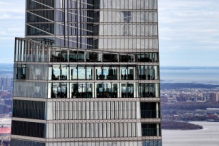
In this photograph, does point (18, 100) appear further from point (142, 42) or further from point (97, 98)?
point (142, 42)

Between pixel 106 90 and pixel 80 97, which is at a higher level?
pixel 106 90

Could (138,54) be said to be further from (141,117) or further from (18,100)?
(18,100)

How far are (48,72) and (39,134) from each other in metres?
9.10

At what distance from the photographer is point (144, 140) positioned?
112875 millimetres

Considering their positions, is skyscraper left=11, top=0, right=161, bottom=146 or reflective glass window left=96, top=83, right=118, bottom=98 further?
reflective glass window left=96, top=83, right=118, bottom=98

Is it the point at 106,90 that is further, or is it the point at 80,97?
the point at 106,90

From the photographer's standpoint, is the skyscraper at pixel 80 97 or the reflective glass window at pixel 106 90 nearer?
the skyscraper at pixel 80 97

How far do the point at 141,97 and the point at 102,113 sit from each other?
9099 millimetres

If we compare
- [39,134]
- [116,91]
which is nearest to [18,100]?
[39,134]

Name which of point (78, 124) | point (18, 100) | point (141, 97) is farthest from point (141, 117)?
point (18, 100)

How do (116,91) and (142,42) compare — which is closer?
(116,91)

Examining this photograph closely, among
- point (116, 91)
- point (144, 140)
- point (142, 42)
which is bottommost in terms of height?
point (144, 140)

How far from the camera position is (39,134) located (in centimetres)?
10788

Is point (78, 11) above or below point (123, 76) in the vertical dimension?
above
